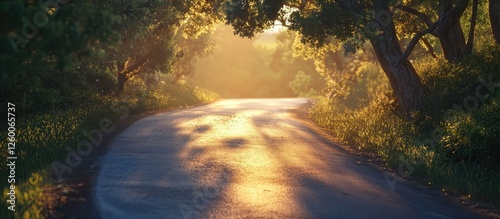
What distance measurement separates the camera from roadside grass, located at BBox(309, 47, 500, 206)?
9.57 metres

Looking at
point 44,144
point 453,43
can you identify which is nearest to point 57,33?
point 44,144

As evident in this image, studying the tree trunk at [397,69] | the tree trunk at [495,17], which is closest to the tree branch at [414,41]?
the tree trunk at [397,69]

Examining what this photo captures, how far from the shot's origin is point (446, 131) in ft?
43.0

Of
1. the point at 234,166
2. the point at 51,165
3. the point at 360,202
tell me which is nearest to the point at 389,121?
the point at 234,166

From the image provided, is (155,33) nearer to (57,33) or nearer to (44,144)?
(44,144)

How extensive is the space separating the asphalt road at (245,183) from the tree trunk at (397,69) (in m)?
4.08

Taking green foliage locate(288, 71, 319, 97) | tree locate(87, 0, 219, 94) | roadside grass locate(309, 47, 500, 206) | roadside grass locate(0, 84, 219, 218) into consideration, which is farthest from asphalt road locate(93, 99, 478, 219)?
green foliage locate(288, 71, 319, 97)

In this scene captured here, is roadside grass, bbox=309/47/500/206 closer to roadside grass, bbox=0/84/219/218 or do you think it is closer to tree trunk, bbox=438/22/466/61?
tree trunk, bbox=438/22/466/61

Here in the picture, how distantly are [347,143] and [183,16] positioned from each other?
15.3 m

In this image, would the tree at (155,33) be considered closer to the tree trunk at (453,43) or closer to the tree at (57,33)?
the tree trunk at (453,43)

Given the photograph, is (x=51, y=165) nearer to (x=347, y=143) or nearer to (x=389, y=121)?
(x=347, y=143)

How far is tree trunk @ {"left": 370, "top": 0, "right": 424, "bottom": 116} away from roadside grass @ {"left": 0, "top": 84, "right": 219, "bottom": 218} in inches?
398

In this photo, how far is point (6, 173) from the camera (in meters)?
8.59

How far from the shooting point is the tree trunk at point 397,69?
16.6 m
